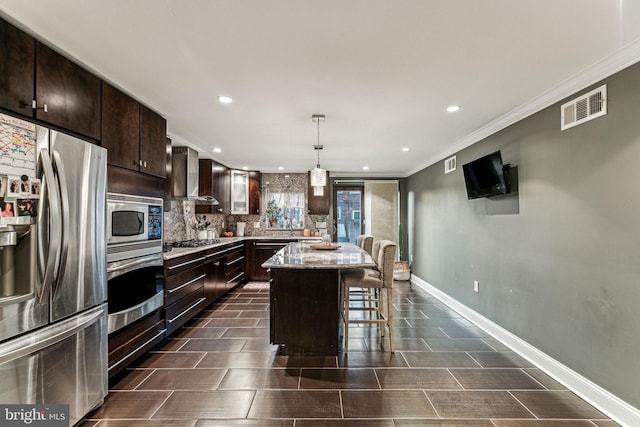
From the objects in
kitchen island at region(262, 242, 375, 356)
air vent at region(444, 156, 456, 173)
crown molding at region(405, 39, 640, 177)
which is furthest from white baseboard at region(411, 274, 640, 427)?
crown molding at region(405, 39, 640, 177)

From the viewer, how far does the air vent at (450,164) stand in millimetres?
4293

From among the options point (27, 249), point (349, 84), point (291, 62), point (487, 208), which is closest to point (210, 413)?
point (27, 249)

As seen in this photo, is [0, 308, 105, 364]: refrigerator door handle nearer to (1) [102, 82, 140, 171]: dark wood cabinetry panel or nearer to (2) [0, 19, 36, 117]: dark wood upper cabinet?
(1) [102, 82, 140, 171]: dark wood cabinetry panel

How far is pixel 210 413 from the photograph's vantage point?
1.96 meters

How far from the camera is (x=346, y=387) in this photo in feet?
7.38

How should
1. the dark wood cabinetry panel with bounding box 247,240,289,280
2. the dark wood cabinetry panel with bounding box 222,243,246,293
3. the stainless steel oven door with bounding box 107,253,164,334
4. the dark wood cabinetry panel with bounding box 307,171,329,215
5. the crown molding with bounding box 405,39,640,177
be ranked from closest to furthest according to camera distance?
the crown molding with bounding box 405,39,640,177 < the stainless steel oven door with bounding box 107,253,164,334 < the dark wood cabinetry panel with bounding box 222,243,246,293 < the dark wood cabinetry panel with bounding box 247,240,289,280 < the dark wood cabinetry panel with bounding box 307,171,329,215

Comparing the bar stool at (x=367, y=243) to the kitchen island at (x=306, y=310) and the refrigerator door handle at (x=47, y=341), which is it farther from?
the refrigerator door handle at (x=47, y=341)

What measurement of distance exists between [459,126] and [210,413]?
3.66 meters

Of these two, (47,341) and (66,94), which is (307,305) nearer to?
(47,341)

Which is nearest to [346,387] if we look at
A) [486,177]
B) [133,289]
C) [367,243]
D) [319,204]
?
[133,289]

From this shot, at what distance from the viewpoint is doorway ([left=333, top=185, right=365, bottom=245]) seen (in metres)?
6.89

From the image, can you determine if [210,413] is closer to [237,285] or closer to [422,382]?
[422,382]

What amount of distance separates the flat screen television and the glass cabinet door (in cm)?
436

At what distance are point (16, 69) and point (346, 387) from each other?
2928 mm
